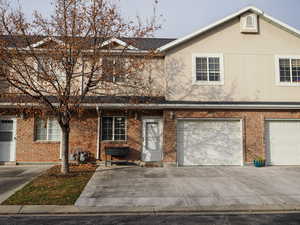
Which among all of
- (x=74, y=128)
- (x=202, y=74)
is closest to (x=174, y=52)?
(x=202, y=74)


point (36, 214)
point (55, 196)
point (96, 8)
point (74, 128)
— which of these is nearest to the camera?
point (36, 214)

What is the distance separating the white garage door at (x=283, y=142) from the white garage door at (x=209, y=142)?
5.38ft

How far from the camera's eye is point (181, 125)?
12.4 meters

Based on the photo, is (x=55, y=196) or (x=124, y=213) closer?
(x=124, y=213)

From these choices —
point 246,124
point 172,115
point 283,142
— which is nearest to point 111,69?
point 172,115

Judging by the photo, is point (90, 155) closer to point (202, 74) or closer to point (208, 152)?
point (208, 152)

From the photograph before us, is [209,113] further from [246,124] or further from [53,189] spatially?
[53,189]

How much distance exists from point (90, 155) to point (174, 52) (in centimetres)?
713

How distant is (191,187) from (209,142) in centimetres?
445

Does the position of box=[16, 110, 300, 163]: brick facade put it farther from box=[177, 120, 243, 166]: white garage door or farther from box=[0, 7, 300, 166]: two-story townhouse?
box=[177, 120, 243, 166]: white garage door

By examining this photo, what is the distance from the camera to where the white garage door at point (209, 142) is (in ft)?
40.1

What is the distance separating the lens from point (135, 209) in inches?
253

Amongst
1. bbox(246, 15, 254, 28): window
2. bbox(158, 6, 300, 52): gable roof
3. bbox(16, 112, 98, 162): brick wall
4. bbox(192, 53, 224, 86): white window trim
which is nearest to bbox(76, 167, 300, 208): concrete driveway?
bbox(16, 112, 98, 162): brick wall

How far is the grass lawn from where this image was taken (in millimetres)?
6781
